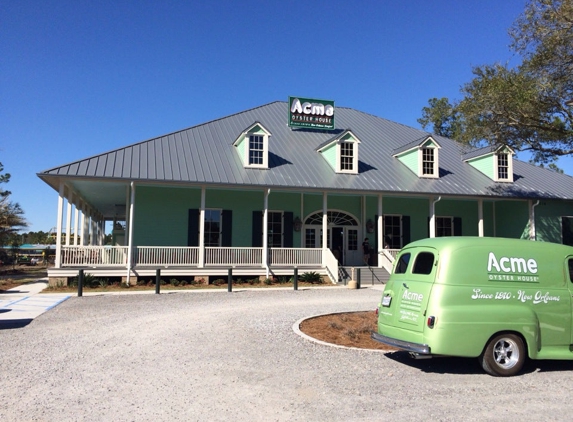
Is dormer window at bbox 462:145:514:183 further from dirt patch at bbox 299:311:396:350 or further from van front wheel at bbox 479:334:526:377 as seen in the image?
van front wheel at bbox 479:334:526:377

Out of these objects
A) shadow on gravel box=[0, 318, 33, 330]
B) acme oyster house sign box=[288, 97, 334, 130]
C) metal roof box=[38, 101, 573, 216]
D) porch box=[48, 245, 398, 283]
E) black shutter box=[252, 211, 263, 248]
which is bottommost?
shadow on gravel box=[0, 318, 33, 330]

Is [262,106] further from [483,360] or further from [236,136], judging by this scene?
[483,360]

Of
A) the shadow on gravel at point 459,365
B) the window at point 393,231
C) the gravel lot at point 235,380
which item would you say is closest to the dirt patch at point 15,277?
the gravel lot at point 235,380

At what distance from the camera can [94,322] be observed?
35.6ft

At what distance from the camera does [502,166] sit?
987 inches

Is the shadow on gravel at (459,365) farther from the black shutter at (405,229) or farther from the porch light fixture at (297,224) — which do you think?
the black shutter at (405,229)

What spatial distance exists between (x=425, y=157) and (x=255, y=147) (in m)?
8.52

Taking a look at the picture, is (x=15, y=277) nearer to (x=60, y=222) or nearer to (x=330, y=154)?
(x=60, y=222)

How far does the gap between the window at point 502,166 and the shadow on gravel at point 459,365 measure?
18843 millimetres

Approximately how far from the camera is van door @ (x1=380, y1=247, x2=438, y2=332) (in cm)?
700

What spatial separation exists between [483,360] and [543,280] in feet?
5.13

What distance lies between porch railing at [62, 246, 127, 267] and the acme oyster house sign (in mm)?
11871

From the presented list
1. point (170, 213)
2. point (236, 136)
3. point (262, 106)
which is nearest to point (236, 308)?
point (170, 213)

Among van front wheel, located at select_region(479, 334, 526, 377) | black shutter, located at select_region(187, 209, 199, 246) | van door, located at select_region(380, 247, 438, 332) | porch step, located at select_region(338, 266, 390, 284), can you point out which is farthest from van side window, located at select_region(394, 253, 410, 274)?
black shutter, located at select_region(187, 209, 199, 246)
